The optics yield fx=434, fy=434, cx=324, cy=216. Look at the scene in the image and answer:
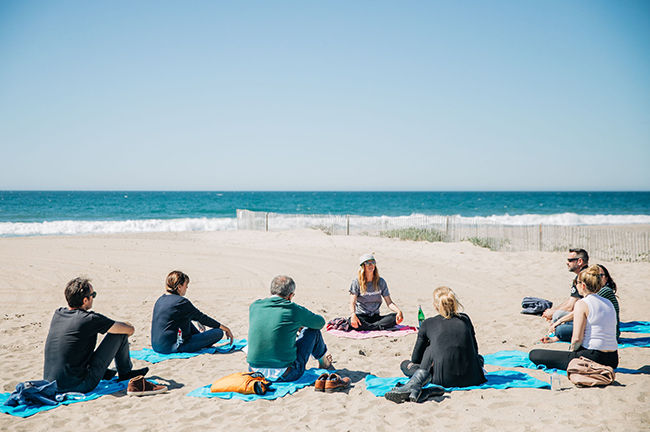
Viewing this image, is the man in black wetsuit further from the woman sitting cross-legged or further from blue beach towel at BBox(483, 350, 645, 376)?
the woman sitting cross-legged

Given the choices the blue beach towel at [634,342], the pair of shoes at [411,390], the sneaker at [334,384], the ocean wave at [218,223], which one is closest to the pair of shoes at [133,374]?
the sneaker at [334,384]

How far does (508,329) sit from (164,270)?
9722 mm

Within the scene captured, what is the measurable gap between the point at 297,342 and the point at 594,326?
10.8 feet

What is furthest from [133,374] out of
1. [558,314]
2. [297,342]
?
[558,314]

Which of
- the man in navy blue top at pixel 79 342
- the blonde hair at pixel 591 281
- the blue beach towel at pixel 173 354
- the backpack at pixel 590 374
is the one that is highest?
the blonde hair at pixel 591 281

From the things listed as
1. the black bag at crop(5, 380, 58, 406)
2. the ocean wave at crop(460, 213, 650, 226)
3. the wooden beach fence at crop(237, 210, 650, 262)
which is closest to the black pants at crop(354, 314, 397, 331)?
the black bag at crop(5, 380, 58, 406)

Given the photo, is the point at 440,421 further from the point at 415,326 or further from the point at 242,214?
the point at 242,214

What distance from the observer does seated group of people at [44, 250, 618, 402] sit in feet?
14.5

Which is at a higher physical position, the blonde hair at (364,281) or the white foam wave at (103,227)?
the blonde hair at (364,281)

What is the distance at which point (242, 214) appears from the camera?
26.1 m

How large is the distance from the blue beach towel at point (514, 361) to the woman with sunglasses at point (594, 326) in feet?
1.62

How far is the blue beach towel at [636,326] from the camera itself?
7117 mm

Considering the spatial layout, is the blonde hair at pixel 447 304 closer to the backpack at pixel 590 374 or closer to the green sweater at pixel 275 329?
the green sweater at pixel 275 329

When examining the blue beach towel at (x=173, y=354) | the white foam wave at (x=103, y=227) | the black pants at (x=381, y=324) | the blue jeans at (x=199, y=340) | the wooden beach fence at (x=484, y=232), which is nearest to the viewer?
the blue beach towel at (x=173, y=354)
